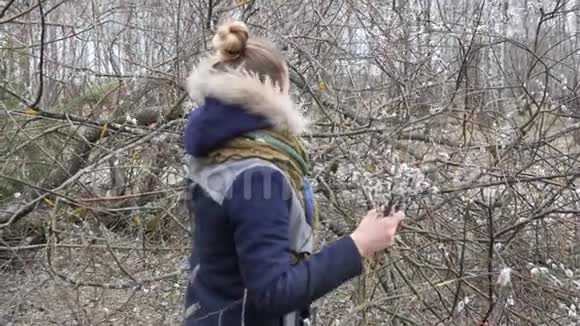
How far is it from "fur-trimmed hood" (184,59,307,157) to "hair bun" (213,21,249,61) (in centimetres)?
6

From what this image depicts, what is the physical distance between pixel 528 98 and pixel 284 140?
8.46 ft

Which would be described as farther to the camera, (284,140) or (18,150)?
(18,150)

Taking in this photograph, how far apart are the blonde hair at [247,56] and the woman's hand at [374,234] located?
0.35 meters

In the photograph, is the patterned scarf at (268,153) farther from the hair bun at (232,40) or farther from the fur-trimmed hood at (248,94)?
the hair bun at (232,40)

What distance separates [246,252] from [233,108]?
31 centimetres

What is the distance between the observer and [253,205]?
1488mm

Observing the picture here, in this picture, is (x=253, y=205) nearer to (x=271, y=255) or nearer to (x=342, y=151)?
(x=271, y=255)

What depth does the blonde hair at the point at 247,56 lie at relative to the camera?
5.34 feet

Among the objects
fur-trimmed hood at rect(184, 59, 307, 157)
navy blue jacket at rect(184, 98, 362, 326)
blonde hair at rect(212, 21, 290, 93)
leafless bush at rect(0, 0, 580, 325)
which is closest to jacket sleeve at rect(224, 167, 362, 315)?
navy blue jacket at rect(184, 98, 362, 326)

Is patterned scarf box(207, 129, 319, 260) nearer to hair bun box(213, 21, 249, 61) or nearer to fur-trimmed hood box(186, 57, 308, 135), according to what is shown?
fur-trimmed hood box(186, 57, 308, 135)

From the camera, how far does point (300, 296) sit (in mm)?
1510

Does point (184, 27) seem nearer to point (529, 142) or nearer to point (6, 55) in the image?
point (6, 55)

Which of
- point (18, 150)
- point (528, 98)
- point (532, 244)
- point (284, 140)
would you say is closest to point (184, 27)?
point (18, 150)

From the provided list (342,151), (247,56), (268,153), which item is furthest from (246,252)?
(342,151)
